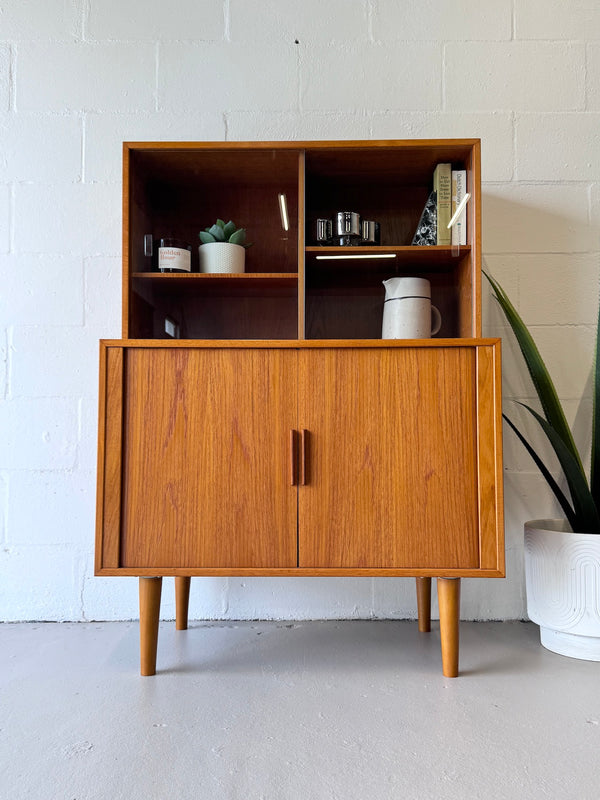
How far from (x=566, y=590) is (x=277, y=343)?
92cm

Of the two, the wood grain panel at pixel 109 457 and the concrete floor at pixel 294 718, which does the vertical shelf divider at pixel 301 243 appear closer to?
the wood grain panel at pixel 109 457

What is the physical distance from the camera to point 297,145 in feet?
4.95

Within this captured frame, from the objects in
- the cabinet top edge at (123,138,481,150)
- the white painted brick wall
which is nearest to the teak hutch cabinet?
the cabinet top edge at (123,138,481,150)

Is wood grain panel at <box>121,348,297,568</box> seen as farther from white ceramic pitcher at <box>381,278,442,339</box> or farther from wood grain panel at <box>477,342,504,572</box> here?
wood grain panel at <box>477,342,504,572</box>

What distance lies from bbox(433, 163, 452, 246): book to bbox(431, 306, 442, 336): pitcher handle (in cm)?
17

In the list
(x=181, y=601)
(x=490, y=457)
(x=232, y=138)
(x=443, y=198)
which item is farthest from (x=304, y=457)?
(x=232, y=138)

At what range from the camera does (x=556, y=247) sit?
1.82 metres

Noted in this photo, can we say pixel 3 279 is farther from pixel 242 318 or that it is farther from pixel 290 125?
pixel 290 125

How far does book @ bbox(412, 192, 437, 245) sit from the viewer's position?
5.06 feet

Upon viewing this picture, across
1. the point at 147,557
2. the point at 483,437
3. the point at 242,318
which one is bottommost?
the point at 147,557

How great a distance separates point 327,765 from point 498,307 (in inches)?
51.8

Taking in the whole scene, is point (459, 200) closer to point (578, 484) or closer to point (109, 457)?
point (578, 484)

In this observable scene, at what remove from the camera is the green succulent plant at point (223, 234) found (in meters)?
1.59

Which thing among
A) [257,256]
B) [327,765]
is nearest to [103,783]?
[327,765]
